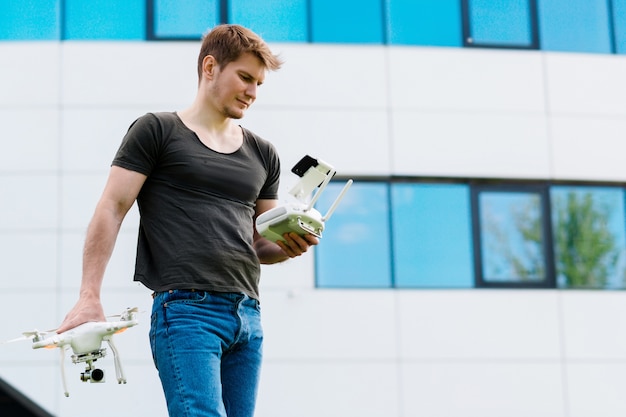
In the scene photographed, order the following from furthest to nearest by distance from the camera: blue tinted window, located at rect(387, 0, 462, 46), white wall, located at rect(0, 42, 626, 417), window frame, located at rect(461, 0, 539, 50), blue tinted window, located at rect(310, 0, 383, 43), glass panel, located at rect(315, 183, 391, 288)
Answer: window frame, located at rect(461, 0, 539, 50)
blue tinted window, located at rect(387, 0, 462, 46)
blue tinted window, located at rect(310, 0, 383, 43)
glass panel, located at rect(315, 183, 391, 288)
white wall, located at rect(0, 42, 626, 417)

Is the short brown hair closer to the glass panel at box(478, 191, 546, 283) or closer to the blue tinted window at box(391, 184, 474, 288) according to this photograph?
the blue tinted window at box(391, 184, 474, 288)

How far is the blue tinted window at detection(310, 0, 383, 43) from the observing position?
915cm

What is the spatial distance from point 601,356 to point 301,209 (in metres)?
6.77

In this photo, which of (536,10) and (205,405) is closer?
(205,405)

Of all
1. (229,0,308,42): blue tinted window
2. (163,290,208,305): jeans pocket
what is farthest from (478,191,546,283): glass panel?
(163,290,208,305): jeans pocket

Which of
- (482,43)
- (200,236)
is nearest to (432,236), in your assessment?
(482,43)

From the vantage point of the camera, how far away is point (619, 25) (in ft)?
32.0

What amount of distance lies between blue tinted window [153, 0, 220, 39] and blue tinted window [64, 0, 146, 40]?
0.45 ft

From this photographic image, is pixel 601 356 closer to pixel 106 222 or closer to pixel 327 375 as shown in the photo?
pixel 327 375

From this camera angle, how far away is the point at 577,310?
30.2 feet

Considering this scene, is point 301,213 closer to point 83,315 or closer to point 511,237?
point 83,315

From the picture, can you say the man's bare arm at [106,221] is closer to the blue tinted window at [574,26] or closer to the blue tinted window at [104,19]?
the blue tinted window at [104,19]

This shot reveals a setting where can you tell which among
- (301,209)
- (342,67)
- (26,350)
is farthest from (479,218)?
(301,209)

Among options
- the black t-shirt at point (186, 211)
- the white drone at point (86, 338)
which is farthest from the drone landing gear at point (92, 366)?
the black t-shirt at point (186, 211)
